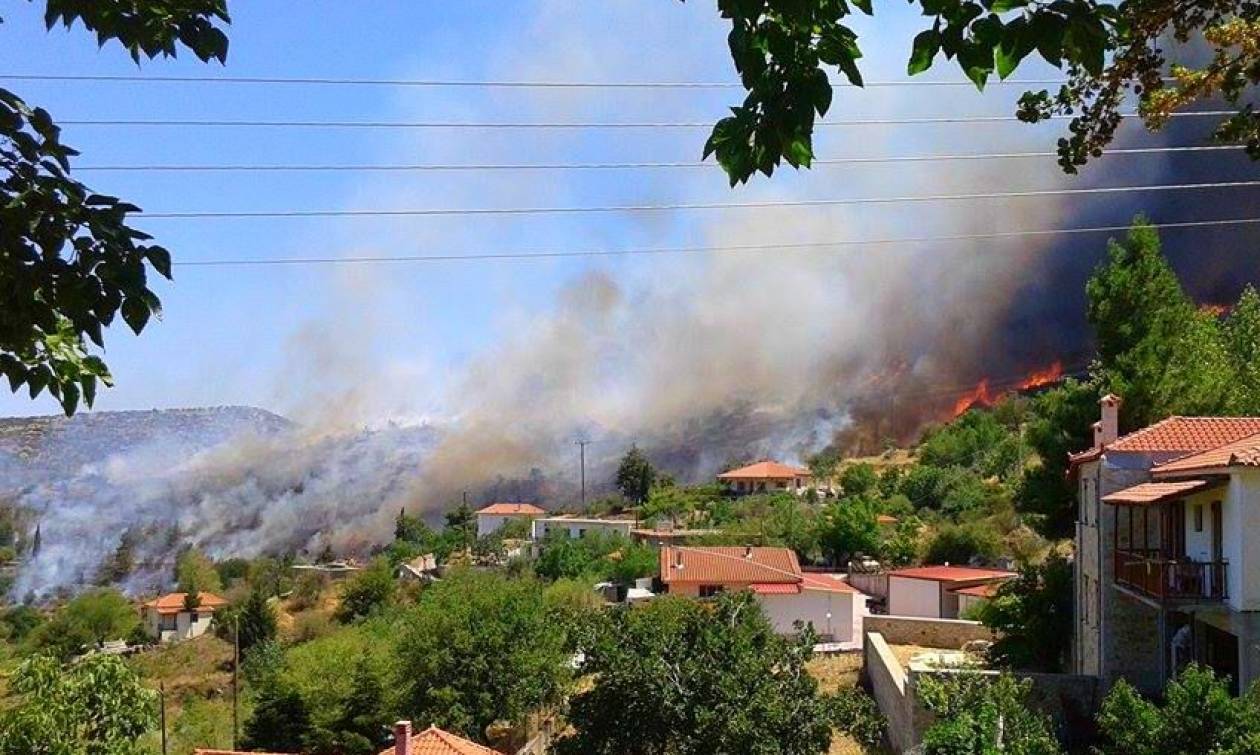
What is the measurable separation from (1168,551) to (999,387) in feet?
217

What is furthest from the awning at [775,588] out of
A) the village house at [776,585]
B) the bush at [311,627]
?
the bush at [311,627]

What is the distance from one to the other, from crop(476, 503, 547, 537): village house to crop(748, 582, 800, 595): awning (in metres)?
40.7

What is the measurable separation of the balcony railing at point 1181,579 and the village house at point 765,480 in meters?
57.7

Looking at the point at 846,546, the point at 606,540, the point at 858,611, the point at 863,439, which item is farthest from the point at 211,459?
the point at 858,611

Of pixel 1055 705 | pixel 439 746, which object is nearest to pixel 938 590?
pixel 1055 705

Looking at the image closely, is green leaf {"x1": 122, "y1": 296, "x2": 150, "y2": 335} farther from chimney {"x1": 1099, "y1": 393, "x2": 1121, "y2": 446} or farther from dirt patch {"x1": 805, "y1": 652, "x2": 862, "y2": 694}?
dirt patch {"x1": 805, "y1": 652, "x2": 862, "y2": 694}

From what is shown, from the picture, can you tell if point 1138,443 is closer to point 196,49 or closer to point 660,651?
point 660,651

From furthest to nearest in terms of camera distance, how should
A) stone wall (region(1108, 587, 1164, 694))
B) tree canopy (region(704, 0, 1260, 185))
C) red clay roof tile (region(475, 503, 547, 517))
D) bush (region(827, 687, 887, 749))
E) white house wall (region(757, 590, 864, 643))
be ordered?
red clay roof tile (region(475, 503, 547, 517)) < white house wall (region(757, 590, 864, 643)) < stone wall (region(1108, 587, 1164, 694)) < bush (region(827, 687, 887, 749)) < tree canopy (region(704, 0, 1260, 185))

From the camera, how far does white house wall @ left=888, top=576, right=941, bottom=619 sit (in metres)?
38.5

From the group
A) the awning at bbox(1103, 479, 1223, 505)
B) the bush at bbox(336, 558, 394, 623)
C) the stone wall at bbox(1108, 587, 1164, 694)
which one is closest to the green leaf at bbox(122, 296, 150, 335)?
the awning at bbox(1103, 479, 1223, 505)

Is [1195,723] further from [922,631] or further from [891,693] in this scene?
[922,631]

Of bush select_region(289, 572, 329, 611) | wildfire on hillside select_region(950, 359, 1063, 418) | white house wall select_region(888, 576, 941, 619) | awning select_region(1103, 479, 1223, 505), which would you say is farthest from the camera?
wildfire on hillside select_region(950, 359, 1063, 418)

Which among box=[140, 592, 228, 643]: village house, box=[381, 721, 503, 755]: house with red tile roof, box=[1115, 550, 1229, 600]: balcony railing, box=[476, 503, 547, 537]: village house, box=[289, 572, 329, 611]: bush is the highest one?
box=[1115, 550, 1229, 600]: balcony railing

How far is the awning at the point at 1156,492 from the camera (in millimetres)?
16438
